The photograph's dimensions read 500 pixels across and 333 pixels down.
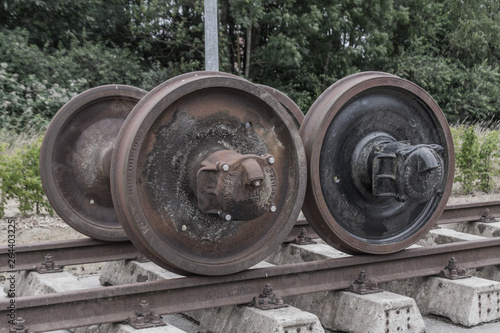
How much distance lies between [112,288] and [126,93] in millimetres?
2318

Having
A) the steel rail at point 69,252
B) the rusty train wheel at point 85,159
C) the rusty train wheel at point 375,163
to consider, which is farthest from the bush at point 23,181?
the rusty train wheel at point 375,163

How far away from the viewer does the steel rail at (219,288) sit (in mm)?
3453

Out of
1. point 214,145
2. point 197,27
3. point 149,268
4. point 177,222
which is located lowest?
point 149,268

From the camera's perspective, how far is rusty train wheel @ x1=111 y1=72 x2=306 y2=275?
3482 millimetres

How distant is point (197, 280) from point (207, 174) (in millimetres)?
651

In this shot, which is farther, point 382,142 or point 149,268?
point 149,268

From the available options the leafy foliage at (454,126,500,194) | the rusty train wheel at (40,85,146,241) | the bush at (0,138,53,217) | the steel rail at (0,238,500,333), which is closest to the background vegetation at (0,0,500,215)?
the bush at (0,138,53,217)

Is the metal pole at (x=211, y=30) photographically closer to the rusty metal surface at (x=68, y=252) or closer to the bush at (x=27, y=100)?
the rusty metal surface at (x=68, y=252)

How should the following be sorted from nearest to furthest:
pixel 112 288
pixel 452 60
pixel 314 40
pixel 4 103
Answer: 1. pixel 112 288
2. pixel 4 103
3. pixel 314 40
4. pixel 452 60

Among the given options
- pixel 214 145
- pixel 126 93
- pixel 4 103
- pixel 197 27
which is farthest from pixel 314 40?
pixel 214 145

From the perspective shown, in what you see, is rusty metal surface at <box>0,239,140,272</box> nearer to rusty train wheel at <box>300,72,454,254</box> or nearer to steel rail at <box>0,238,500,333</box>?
steel rail at <box>0,238,500,333</box>

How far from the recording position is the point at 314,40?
20.6m

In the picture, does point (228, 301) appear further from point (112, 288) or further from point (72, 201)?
point (72, 201)

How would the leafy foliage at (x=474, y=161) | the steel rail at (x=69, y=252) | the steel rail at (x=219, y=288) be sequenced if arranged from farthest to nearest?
the leafy foliage at (x=474, y=161)
the steel rail at (x=69, y=252)
the steel rail at (x=219, y=288)
